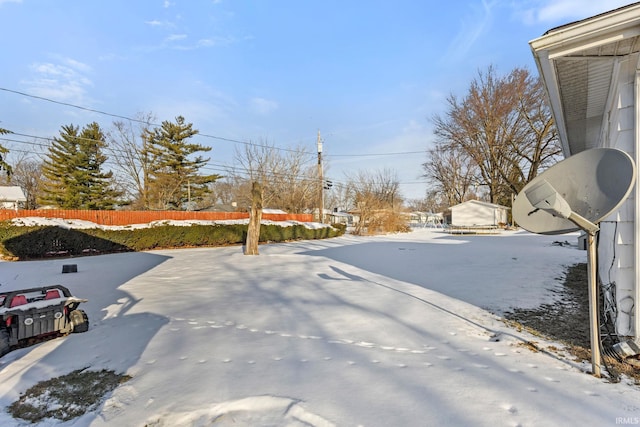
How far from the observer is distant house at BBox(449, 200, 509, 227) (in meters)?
29.0

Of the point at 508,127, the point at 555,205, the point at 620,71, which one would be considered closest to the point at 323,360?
the point at 555,205

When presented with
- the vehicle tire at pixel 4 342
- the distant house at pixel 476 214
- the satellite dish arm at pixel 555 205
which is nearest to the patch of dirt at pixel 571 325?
the satellite dish arm at pixel 555 205

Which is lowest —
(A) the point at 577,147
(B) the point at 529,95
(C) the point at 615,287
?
(C) the point at 615,287

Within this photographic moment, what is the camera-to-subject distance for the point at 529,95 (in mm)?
19062

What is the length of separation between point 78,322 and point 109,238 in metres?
10.7

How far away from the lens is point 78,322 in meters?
3.77

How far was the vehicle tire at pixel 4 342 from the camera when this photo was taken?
3088 mm

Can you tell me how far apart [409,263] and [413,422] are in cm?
752

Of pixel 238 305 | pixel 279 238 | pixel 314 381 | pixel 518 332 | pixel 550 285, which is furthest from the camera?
pixel 279 238

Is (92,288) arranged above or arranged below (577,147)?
below

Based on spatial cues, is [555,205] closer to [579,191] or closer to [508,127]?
[579,191]

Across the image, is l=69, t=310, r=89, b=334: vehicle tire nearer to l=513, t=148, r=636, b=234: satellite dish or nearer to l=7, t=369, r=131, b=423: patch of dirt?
l=7, t=369, r=131, b=423: patch of dirt

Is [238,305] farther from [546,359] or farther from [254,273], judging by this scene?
[546,359]

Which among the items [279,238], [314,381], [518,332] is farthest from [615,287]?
[279,238]
